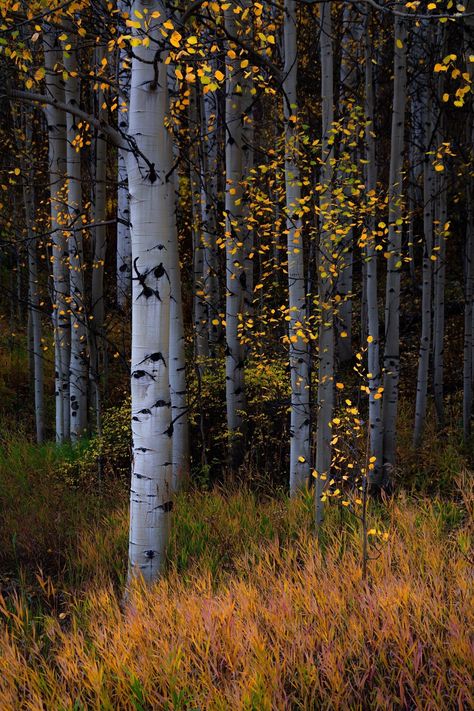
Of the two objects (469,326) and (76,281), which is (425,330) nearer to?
(469,326)

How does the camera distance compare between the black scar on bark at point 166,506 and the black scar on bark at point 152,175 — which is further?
the black scar on bark at point 166,506

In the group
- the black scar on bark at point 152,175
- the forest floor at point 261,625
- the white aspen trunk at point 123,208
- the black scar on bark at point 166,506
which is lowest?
the forest floor at point 261,625

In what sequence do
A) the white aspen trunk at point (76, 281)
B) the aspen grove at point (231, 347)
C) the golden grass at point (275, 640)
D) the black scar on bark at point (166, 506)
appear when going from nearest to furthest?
the golden grass at point (275, 640) < the aspen grove at point (231, 347) < the black scar on bark at point (166, 506) < the white aspen trunk at point (76, 281)

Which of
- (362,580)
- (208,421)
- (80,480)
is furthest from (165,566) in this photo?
(208,421)

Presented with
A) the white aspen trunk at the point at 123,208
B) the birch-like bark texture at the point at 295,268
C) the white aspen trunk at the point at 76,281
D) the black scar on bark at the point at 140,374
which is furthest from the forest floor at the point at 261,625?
the white aspen trunk at the point at 123,208

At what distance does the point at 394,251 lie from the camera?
231 inches

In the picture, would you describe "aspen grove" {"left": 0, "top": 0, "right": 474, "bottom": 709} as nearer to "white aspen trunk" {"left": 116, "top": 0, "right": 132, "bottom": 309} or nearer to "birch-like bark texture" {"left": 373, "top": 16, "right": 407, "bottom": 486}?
"birch-like bark texture" {"left": 373, "top": 16, "right": 407, "bottom": 486}

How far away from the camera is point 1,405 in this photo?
35.0ft

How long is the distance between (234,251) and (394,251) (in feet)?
5.39

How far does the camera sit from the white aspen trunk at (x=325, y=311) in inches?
170

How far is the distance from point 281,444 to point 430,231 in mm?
3400

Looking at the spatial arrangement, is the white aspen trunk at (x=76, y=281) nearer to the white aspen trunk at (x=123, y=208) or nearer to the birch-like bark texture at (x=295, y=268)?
the white aspen trunk at (x=123, y=208)

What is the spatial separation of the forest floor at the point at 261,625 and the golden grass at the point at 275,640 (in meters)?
0.01

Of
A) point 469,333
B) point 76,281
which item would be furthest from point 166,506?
point 469,333
